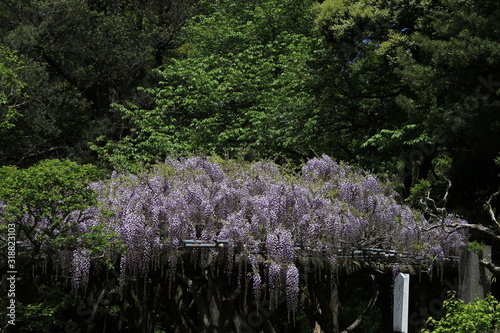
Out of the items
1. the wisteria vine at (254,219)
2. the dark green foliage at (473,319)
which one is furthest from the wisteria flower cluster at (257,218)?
the dark green foliage at (473,319)

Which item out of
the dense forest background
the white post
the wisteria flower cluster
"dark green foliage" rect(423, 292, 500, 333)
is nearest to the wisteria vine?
the wisteria flower cluster

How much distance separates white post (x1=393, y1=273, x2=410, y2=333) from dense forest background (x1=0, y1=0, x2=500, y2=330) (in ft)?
22.6

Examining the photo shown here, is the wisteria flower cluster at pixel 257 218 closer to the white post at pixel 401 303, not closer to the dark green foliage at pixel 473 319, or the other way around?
the dark green foliage at pixel 473 319

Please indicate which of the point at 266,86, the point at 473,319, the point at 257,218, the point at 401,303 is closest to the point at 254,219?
the point at 257,218

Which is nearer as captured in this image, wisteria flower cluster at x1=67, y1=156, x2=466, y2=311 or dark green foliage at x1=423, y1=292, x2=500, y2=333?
dark green foliage at x1=423, y1=292, x2=500, y2=333

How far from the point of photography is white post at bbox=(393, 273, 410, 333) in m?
7.68

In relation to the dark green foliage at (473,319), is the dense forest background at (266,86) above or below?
above

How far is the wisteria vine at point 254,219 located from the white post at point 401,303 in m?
4.21

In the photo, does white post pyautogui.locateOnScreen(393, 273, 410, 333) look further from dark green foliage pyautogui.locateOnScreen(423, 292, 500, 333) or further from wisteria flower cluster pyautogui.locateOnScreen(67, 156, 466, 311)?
wisteria flower cluster pyautogui.locateOnScreen(67, 156, 466, 311)

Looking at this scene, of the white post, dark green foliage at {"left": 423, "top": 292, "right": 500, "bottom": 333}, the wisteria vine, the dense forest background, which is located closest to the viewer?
the white post

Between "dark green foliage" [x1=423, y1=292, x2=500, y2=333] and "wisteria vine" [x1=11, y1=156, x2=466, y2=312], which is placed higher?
"wisteria vine" [x1=11, y1=156, x2=466, y2=312]

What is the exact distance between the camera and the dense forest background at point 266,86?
16.8 m

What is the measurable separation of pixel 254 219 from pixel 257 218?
0.22 ft

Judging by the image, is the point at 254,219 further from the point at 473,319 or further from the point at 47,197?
the point at 473,319
